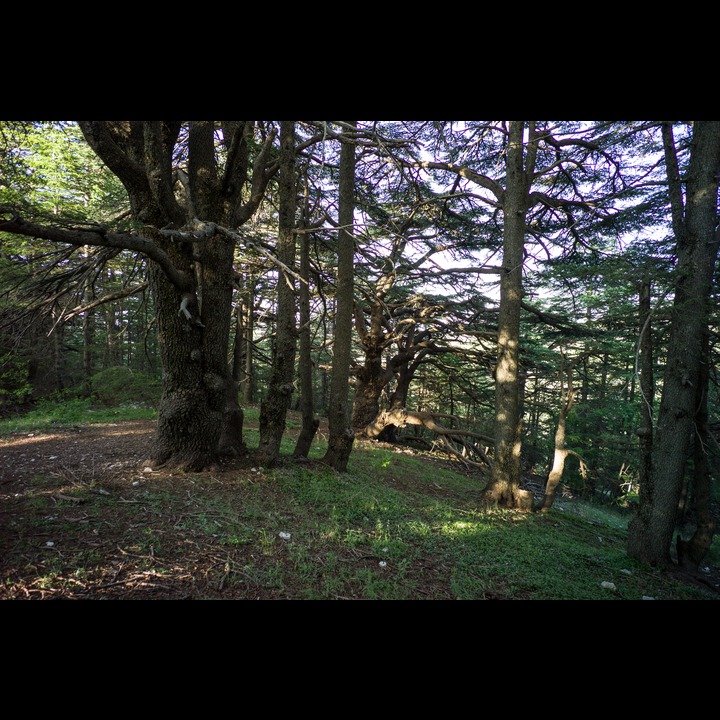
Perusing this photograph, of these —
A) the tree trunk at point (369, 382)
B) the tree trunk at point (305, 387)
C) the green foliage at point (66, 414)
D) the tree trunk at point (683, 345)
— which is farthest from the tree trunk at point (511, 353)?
the green foliage at point (66, 414)

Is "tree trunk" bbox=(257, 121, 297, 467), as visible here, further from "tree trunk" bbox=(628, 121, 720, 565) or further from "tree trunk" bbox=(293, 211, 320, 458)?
"tree trunk" bbox=(628, 121, 720, 565)

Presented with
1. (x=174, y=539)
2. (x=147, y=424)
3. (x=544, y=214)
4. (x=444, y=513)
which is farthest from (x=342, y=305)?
(x=147, y=424)

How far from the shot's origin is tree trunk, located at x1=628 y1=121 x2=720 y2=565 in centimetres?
404

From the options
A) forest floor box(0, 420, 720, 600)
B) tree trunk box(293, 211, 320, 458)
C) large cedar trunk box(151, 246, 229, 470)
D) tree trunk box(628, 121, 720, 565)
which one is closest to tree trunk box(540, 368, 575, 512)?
tree trunk box(628, 121, 720, 565)

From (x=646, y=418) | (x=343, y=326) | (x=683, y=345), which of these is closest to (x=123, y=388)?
(x=343, y=326)

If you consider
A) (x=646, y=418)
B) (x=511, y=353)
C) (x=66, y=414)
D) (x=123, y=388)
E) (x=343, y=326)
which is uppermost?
(x=343, y=326)

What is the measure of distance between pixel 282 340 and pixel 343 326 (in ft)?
4.04

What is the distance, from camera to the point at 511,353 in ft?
19.6

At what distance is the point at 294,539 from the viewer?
10.6 feet

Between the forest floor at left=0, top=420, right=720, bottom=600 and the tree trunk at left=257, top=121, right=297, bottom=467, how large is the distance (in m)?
0.55

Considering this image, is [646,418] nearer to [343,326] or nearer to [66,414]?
[343,326]

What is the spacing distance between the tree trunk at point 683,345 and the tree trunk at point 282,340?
5112 millimetres
